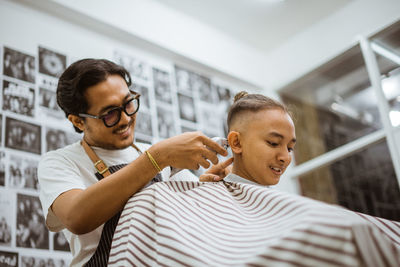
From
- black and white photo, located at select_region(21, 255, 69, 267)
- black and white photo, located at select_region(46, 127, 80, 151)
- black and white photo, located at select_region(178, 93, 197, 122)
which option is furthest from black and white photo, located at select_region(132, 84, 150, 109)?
black and white photo, located at select_region(21, 255, 69, 267)

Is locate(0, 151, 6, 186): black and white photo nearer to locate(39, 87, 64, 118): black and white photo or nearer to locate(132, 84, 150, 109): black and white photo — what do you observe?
locate(39, 87, 64, 118): black and white photo

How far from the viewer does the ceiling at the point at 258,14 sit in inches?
125

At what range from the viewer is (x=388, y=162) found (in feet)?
11.3

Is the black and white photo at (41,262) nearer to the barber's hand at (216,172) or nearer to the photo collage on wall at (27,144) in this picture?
the photo collage on wall at (27,144)

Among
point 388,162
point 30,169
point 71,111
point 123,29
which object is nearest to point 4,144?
point 30,169

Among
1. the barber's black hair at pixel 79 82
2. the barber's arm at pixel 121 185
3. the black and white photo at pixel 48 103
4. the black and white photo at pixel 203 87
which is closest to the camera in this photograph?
the barber's arm at pixel 121 185

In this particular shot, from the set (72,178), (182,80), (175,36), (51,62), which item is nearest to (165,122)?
(182,80)

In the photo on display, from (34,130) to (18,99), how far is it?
0.18 meters

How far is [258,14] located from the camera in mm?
3305

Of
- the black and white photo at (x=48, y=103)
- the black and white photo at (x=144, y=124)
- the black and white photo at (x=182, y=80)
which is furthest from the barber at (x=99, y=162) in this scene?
the black and white photo at (x=182, y=80)

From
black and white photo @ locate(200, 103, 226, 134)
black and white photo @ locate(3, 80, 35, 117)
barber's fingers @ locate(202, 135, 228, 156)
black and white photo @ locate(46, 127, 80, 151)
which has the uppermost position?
black and white photo @ locate(200, 103, 226, 134)

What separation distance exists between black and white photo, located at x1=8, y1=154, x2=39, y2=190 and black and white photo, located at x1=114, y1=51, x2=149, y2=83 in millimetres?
923

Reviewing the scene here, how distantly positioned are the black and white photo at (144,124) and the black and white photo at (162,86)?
0.20 m

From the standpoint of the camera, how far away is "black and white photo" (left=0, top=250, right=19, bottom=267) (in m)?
1.85
